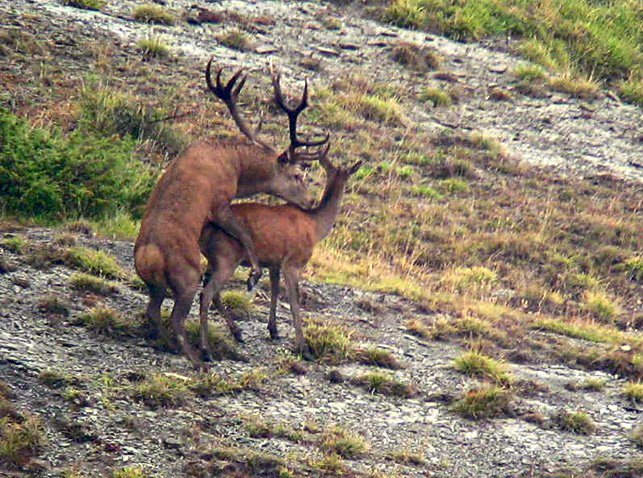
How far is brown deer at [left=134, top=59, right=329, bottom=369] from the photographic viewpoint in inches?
437

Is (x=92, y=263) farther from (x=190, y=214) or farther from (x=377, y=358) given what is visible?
(x=377, y=358)

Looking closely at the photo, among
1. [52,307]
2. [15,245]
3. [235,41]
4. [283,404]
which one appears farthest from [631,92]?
[52,307]

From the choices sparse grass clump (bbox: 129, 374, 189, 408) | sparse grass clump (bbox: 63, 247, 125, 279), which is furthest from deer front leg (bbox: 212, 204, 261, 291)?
sparse grass clump (bbox: 63, 247, 125, 279)

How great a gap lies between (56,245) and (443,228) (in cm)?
818

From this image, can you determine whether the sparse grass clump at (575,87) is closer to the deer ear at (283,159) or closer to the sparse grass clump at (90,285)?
the deer ear at (283,159)

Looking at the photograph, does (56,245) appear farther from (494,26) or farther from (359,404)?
(494,26)

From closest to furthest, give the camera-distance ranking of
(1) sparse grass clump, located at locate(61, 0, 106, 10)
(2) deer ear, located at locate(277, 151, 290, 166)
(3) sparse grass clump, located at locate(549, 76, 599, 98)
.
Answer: (2) deer ear, located at locate(277, 151, 290, 166) → (1) sparse grass clump, located at locate(61, 0, 106, 10) → (3) sparse grass clump, located at locate(549, 76, 599, 98)

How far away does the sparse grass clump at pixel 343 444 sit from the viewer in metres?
10.1

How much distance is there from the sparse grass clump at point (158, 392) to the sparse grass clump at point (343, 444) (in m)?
1.30

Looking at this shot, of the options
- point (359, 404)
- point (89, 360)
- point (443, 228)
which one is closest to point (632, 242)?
point (443, 228)

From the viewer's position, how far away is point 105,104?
20.0m

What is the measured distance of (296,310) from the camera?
12367 mm

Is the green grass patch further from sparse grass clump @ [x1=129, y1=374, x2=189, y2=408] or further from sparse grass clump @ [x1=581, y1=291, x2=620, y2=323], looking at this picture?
sparse grass clump @ [x1=129, y1=374, x2=189, y2=408]

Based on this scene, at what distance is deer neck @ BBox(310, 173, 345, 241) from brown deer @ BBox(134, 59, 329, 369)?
2.23 ft
